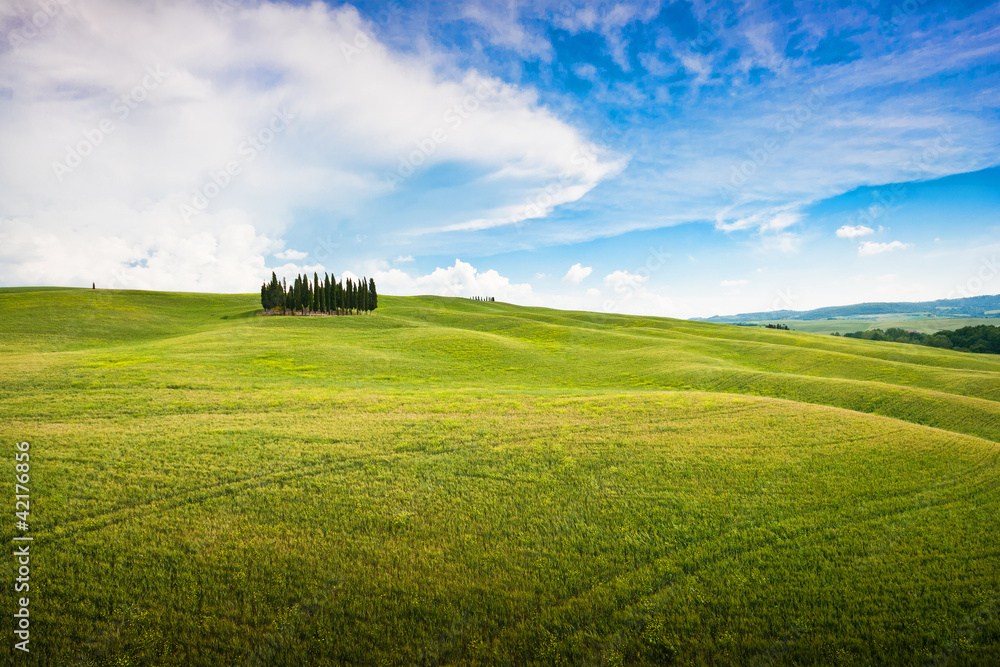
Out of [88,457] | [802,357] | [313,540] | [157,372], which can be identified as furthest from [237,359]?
[802,357]

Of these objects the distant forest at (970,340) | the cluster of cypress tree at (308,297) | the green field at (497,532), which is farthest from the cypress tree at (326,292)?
the distant forest at (970,340)

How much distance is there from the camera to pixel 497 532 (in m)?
10.6

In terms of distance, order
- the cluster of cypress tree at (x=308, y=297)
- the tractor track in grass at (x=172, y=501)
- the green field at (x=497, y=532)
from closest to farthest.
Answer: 1. the green field at (x=497, y=532)
2. the tractor track in grass at (x=172, y=501)
3. the cluster of cypress tree at (x=308, y=297)

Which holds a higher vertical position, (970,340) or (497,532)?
(970,340)

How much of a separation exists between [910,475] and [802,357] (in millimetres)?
43031

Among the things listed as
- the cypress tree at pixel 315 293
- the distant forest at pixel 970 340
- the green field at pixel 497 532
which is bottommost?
the green field at pixel 497 532

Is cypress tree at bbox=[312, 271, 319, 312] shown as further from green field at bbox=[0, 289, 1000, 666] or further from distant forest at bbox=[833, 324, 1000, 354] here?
distant forest at bbox=[833, 324, 1000, 354]

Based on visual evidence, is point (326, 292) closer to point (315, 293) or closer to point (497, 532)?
point (315, 293)

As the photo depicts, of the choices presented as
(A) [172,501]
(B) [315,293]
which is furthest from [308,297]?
(A) [172,501]

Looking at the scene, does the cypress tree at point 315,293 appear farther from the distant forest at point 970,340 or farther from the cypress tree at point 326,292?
the distant forest at point 970,340

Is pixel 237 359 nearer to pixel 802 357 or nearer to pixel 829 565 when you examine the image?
pixel 829 565

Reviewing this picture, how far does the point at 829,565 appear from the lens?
9555mm

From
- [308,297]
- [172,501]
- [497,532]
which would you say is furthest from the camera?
[308,297]

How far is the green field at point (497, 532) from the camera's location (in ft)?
25.2
